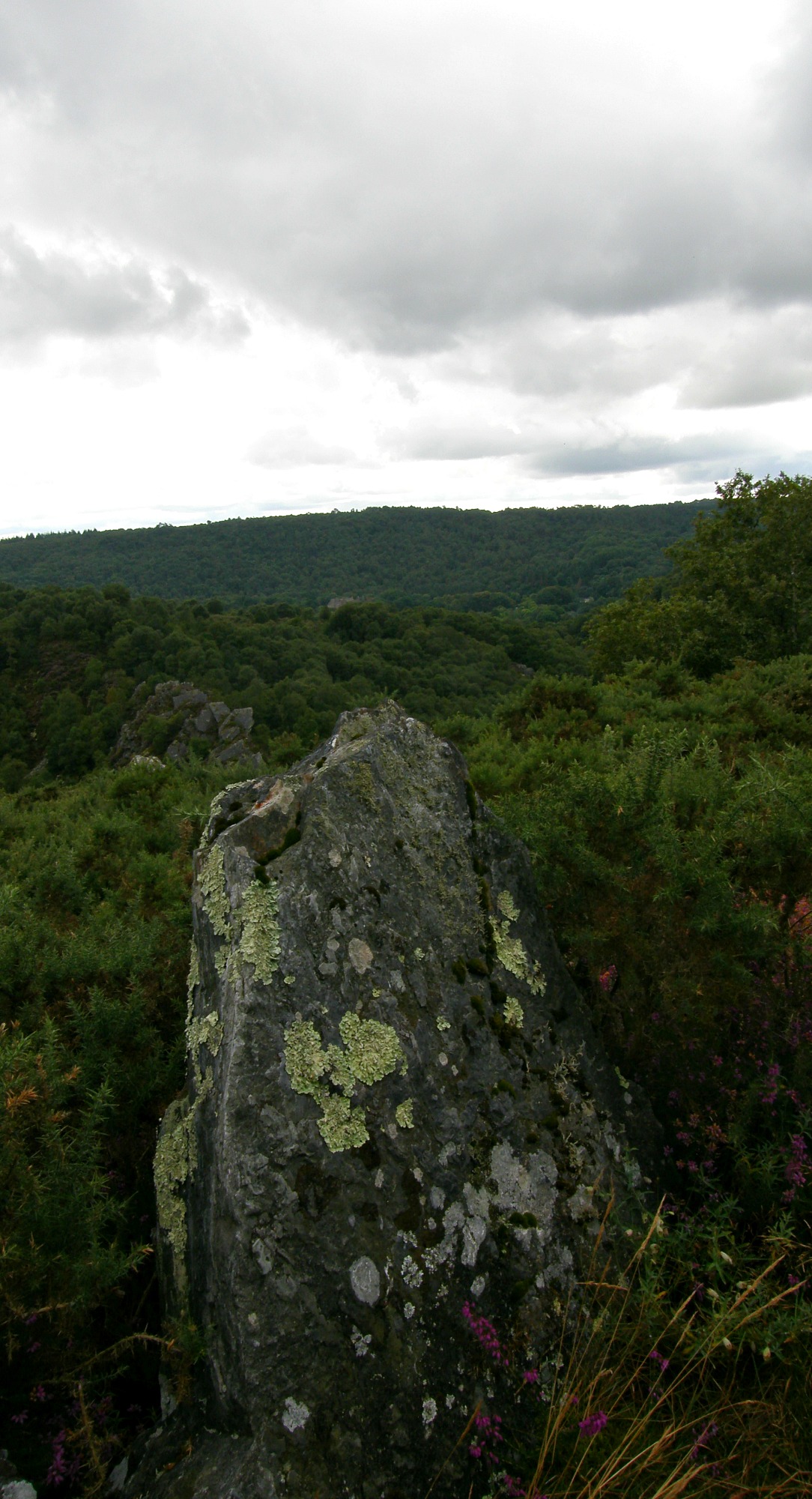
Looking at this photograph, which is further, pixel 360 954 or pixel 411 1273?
pixel 360 954

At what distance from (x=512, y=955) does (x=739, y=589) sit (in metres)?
24.8

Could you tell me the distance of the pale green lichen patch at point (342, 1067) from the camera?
9.89 ft

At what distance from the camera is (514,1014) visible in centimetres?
370

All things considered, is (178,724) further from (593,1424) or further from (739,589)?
(593,1424)

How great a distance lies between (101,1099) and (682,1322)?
8.92 ft

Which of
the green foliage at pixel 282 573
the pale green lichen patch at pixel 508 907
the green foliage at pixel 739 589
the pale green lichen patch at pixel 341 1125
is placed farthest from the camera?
the green foliage at pixel 282 573

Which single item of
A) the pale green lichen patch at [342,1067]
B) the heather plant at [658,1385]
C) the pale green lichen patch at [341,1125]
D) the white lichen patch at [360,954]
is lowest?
the heather plant at [658,1385]

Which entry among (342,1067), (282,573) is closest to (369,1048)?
(342,1067)

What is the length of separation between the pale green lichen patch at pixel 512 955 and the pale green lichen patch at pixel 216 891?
137 cm

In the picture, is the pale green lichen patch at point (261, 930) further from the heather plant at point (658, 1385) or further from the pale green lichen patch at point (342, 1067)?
the heather plant at point (658, 1385)

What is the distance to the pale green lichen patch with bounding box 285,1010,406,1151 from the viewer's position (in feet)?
9.89

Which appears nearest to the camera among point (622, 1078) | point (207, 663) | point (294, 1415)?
point (294, 1415)

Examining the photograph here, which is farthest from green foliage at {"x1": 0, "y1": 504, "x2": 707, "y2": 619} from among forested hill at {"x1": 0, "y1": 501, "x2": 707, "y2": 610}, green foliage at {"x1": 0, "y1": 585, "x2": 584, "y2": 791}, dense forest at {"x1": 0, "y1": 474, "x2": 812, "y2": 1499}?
dense forest at {"x1": 0, "y1": 474, "x2": 812, "y2": 1499}

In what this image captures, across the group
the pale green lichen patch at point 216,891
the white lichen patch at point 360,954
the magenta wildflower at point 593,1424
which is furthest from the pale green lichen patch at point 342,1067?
the magenta wildflower at point 593,1424
